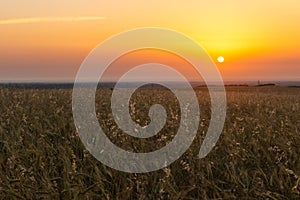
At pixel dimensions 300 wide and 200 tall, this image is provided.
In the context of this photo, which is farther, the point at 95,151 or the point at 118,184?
the point at 95,151

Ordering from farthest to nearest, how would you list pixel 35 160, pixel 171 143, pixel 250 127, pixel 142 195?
pixel 250 127
pixel 171 143
pixel 35 160
pixel 142 195

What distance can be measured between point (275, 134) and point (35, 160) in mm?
3937

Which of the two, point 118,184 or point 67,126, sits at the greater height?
point 67,126

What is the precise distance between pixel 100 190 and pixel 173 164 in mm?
1263

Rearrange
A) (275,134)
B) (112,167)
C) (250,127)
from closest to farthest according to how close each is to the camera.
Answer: (112,167) → (275,134) → (250,127)

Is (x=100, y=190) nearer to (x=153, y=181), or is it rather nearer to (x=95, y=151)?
(x=153, y=181)

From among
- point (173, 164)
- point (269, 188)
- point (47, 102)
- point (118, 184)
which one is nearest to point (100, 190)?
point (118, 184)

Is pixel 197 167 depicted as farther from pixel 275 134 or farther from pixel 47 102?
pixel 47 102

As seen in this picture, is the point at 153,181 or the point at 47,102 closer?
the point at 153,181

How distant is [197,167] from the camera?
17.7 feet

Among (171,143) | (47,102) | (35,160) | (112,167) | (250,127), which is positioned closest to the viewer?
(112,167)

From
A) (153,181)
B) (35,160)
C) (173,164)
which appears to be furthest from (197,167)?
(35,160)

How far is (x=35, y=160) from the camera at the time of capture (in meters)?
5.67

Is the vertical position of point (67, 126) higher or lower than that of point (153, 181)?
higher
